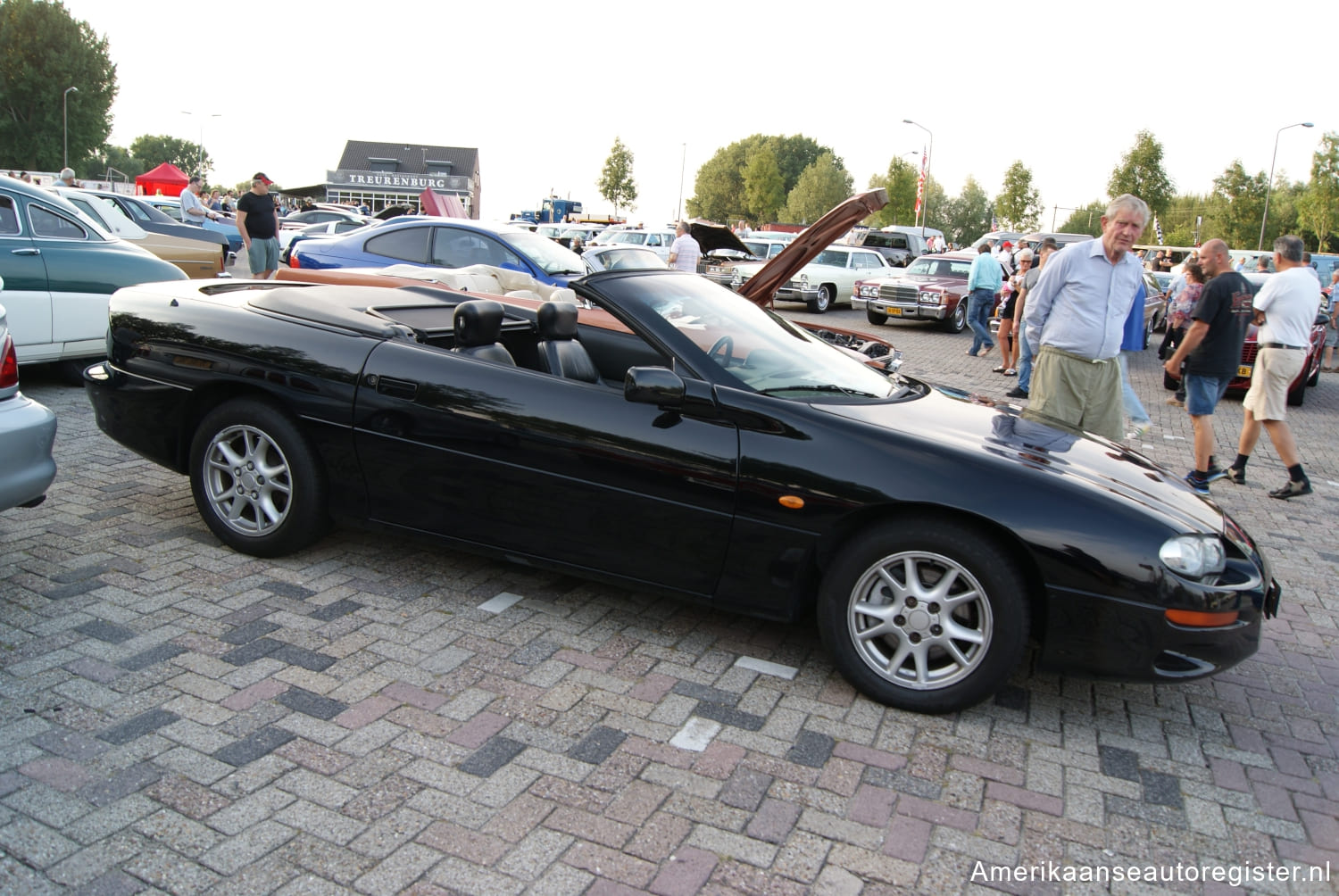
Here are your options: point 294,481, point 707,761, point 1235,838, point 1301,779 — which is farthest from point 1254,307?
point 294,481

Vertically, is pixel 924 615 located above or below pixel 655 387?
below

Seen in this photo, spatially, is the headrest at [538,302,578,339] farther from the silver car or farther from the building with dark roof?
the building with dark roof

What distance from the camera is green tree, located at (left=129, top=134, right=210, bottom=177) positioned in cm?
14275

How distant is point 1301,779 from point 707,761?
6.37 ft

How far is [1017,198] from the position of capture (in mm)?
75938

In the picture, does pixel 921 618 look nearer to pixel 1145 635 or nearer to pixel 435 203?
pixel 1145 635

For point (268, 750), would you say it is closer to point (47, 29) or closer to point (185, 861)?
point (185, 861)

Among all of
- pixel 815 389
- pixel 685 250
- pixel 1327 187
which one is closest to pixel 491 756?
pixel 815 389

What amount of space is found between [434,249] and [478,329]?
6173mm

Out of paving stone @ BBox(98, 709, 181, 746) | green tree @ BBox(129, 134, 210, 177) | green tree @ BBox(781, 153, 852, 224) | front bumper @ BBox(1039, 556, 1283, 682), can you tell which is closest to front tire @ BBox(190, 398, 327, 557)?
paving stone @ BBox(98, 709, 181, 746)

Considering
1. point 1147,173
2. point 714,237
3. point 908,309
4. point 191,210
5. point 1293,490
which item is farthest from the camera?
point 1147,173

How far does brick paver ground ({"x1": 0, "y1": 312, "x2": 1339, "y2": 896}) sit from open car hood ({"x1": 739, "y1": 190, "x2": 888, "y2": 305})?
228 inches

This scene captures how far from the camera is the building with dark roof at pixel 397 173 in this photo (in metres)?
78.4

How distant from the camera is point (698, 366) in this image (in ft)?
12.0
